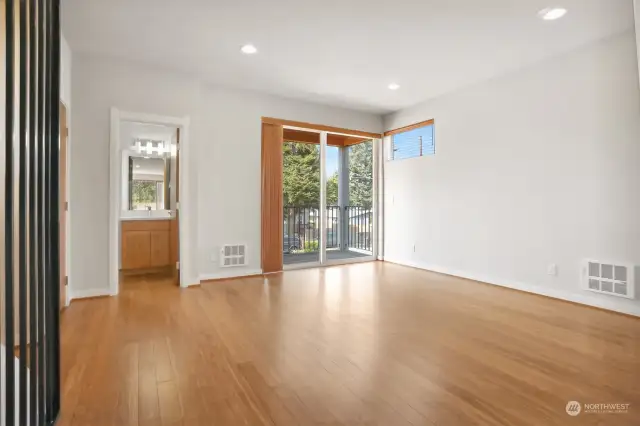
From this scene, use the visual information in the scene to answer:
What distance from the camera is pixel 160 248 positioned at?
5465 mm

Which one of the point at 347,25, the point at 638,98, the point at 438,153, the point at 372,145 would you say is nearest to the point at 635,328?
the point at 638,98

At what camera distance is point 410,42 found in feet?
11.5

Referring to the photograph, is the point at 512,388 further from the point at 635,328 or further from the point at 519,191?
the point at 519,191

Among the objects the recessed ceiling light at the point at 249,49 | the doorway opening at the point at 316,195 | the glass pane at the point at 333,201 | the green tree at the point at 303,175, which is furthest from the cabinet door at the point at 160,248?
the recessed ceiling light at the point at 249,49

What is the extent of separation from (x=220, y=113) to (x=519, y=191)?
4042 millimetres

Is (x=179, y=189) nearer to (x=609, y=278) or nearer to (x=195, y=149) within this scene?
(x=195, y=149)

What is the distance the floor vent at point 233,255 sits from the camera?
4855mm

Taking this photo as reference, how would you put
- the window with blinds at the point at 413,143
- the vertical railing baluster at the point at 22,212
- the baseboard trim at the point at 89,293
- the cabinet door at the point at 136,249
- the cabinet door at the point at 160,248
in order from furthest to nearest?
the window with blinds at the point at 413,143 < the cabinet door at the point at 160,248 < the cabinet door at the point at 136,249 < the baseboard trim at the point at 89,293 < the vertical railing baluster at the point at 22,212

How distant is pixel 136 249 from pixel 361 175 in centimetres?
410

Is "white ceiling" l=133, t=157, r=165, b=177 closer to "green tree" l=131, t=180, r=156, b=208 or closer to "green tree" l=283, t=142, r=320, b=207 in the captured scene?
"green tree" l=131, t=180, r=156, b=208

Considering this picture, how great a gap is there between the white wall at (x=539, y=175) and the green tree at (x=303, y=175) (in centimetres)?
172

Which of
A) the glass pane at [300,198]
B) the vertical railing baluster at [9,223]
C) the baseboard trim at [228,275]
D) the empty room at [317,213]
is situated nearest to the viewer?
the vertical railing baluster at [9,223]

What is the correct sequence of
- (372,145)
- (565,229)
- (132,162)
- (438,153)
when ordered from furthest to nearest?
(372,145) < (132,162) < (438,153) < (565,229)

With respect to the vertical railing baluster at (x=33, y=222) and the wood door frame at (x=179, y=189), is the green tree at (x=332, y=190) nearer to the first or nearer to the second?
the wood door frame at (x=179, y=189)
